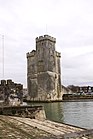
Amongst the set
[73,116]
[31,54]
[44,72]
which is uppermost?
[31,54]

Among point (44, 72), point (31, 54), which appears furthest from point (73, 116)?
point (31, 54)

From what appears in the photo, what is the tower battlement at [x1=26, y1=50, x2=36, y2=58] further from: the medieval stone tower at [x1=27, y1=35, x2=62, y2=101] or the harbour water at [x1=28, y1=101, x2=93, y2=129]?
the harbour water at [x1=28, y1=101, x2=93, y2=129]

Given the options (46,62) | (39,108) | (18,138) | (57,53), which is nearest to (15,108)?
(39,108)

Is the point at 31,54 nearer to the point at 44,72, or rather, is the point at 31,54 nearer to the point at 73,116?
the point at 44,72

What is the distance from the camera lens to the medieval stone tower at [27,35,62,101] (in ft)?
198


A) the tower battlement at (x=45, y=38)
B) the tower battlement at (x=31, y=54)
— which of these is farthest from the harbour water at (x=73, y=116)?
the tower battlement at (x=31, y=54)

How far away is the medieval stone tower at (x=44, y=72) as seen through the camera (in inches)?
2372

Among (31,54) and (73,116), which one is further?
(31,54)

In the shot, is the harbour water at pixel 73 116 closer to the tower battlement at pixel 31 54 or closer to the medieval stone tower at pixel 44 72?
the medieval stone tower at pixel 44 72

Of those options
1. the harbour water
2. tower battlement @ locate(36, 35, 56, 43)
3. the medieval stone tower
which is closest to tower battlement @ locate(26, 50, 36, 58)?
the medieval stone tower

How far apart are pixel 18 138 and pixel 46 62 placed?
55148mm

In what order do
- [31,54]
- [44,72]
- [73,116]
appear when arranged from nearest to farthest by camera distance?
[73,116], [44,72], [31,54]

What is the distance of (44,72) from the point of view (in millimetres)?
61250

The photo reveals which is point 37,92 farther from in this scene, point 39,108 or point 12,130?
point 12,130
